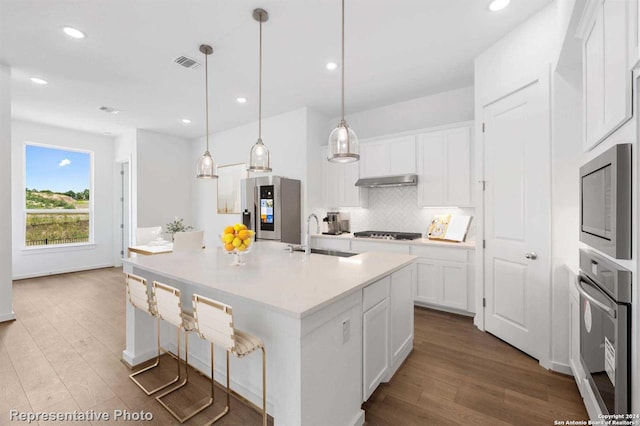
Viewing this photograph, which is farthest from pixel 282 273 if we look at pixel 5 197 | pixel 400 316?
pixel 5 197

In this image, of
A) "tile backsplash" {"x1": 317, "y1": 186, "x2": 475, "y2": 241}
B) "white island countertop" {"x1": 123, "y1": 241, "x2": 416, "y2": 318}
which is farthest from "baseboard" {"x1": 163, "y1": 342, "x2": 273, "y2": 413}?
"tile backsplash" {"x1": 317, "y1": 186, "x2": 475, "y2": 241}

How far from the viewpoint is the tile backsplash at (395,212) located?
14.0 feet

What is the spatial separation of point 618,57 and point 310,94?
11.5 feet

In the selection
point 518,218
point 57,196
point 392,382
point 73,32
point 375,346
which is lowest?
point 392,382

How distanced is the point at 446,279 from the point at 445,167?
1452mm

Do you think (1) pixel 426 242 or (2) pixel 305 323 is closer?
(2) pixel 305 323

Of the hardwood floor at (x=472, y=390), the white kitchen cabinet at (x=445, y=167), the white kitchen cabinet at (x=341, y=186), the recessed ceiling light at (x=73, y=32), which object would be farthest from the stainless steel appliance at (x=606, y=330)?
the recessed ceiling light at (x=73, y=32)

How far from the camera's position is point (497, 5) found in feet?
7.93

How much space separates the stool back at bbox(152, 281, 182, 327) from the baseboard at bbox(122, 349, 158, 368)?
0.80 meters

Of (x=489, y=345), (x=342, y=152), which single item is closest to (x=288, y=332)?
(x=342, y=152)

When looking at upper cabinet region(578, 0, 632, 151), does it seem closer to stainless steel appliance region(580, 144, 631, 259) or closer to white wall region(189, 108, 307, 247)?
stainless steel appliance region(580, 144, 631, 259)

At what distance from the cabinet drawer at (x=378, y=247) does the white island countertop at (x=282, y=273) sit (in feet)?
4.58

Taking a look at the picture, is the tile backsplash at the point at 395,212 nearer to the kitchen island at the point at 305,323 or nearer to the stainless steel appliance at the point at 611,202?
the kitchen island at the point at 305,323

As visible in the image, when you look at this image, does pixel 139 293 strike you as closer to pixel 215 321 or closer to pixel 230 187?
pixel 215 321
